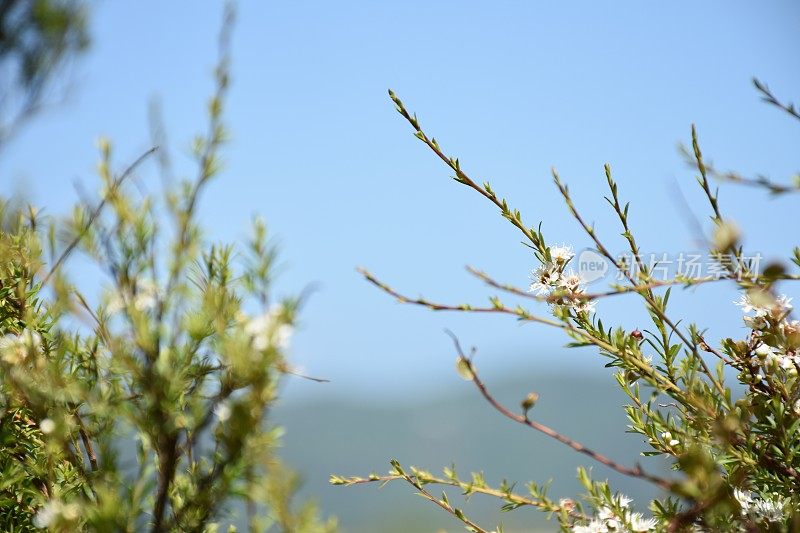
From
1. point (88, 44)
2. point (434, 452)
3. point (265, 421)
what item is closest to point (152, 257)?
point (265, 421)

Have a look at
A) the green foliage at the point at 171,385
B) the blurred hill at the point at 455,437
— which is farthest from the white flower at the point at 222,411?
the blurred hill at the point at 455,437

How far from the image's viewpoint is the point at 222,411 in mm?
937

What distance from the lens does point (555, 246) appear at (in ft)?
4.43

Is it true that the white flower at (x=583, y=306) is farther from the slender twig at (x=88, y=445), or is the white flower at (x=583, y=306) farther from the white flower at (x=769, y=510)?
the slender twig at (x=88, y=445)

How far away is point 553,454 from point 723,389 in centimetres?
16539

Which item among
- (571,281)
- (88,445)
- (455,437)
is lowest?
(88,445)

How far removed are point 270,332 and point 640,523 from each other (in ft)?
2.49

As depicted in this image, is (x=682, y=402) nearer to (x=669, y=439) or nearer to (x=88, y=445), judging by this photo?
(x=669, y=439)

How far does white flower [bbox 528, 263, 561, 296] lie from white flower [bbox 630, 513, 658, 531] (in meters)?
0.43

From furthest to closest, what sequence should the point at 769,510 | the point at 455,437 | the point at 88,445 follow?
the point at 455,437 < the point at 88,445 < the point at 769,510

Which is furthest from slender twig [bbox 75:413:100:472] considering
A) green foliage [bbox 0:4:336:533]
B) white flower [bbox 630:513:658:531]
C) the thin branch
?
white flower [bbox 630:513:658:531]

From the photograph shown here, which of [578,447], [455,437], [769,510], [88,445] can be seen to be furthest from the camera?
[455,437]

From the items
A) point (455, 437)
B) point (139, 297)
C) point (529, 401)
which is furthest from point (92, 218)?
point (455, 437)

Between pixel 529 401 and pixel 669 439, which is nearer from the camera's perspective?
pixel 529 401
